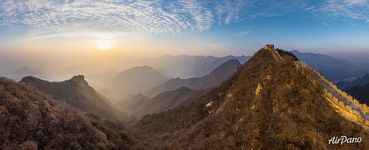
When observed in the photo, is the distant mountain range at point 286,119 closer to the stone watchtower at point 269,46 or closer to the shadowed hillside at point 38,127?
the shadowed hillside at point 38,127

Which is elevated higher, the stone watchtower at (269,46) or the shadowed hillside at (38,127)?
the stone watchtower at (269,46)

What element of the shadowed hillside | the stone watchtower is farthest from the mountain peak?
the shadowed hillside

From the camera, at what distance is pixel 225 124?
43219mm

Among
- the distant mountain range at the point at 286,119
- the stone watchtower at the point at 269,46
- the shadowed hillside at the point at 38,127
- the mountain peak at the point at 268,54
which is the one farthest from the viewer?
the stone watchtower at the point at 269,46

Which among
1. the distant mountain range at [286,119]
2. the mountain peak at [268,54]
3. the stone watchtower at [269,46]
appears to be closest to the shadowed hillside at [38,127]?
→ the distant mountain range at [286,119]

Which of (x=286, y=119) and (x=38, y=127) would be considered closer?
(x=286, y=119)

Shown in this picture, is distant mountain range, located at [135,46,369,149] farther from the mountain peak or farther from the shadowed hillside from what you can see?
the mountain peak

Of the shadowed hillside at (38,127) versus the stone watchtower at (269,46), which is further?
the stone watchtower at (269,46)

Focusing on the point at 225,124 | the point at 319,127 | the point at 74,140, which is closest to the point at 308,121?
the point at 319,127

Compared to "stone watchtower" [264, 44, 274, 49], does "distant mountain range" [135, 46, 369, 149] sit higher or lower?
lower

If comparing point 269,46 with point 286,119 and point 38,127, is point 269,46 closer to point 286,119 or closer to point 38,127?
point 286,119

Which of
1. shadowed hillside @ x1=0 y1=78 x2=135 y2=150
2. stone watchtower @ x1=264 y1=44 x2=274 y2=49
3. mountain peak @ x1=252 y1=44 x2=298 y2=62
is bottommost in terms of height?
shadowed hillside @ x1=0 y1=78 x2=135 y2=150

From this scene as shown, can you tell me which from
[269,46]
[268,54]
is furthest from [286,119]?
[269,46]

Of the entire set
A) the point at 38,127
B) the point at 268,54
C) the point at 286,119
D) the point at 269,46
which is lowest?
the point at 38,127
